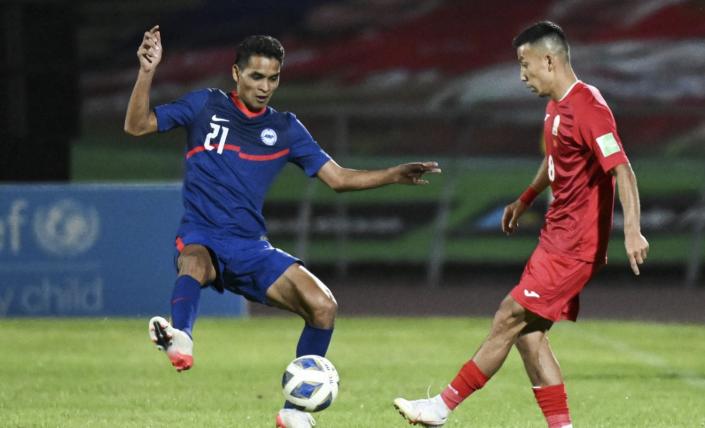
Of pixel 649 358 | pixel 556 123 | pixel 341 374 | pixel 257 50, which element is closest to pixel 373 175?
pixel 257 50

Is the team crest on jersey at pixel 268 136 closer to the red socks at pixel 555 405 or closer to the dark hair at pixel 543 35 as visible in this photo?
the dark hair at pixel 543 35

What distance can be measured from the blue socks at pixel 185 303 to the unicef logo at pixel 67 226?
25.2 feet

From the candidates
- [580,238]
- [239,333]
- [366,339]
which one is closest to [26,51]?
[239,333]

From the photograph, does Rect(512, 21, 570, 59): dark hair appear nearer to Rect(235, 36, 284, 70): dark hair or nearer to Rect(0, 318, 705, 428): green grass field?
Rect(235, 36, 284, 70): dark hair

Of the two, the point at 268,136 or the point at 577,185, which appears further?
the point at 268,136

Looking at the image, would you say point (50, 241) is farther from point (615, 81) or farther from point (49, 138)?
point (615, 81)

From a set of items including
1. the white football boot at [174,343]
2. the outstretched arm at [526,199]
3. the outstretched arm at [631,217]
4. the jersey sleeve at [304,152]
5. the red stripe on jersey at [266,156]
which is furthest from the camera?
the jersey sleeve at [304,152]

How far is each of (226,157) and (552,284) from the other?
72.0 inches

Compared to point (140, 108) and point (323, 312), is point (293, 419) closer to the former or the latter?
point (323, 312)

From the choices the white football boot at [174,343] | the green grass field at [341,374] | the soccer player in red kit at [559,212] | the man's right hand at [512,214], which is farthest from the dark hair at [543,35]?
the green grass field at [341,374]

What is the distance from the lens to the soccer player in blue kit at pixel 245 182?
7109 millimetres

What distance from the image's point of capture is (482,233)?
19891 millimetres

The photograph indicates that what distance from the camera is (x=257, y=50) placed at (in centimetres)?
722

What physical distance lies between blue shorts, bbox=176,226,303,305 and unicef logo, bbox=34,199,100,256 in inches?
292
